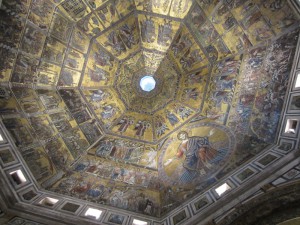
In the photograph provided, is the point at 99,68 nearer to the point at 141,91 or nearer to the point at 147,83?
the point at 141,91

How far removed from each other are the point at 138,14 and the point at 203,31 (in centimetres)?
414

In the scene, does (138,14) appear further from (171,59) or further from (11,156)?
(11,156)

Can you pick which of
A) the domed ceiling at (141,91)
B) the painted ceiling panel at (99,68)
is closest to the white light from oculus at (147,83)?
the domed ceiling at (141,91)

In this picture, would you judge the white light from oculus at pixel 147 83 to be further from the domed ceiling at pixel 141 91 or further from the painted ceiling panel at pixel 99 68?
the painted ceiling panel at pixel 99 68

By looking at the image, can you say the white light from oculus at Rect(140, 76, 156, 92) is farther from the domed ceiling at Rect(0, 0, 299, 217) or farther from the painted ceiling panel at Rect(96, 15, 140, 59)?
the painted ceiling panel at Rect(96, 15, 140, 59)

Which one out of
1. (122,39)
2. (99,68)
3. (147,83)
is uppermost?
(122,39)

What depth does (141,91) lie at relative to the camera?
55.3ft

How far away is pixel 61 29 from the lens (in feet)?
40.3

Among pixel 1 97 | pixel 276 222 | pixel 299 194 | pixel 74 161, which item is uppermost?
pixel 1 97

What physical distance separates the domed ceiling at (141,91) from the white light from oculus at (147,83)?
0.42 meters

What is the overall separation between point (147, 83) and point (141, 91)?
0.96 metres

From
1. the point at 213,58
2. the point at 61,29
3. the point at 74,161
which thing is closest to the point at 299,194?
the point at 213,58

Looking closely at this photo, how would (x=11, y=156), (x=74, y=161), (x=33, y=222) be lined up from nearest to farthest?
(x=33, y=222) → (x=11, y=156) → (x=74, y=161)

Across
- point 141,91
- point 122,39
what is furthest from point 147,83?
point 122,39
